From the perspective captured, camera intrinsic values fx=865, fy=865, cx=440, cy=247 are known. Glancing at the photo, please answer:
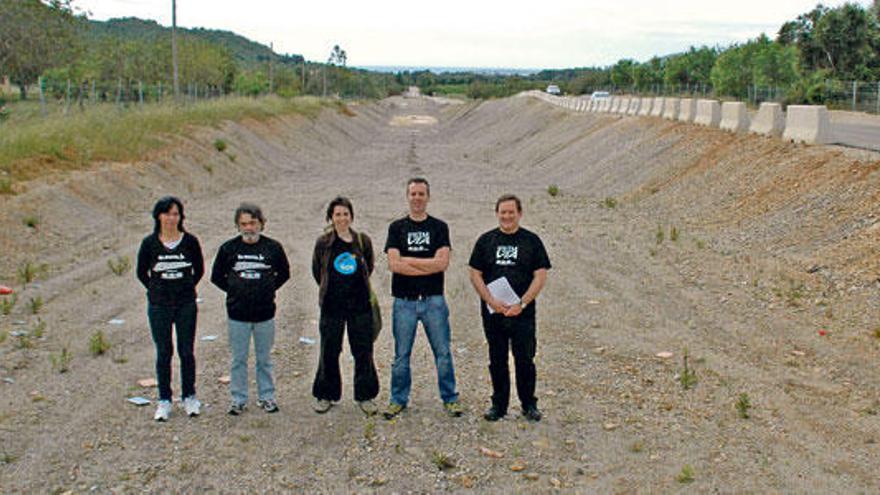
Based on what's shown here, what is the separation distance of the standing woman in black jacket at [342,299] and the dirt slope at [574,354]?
0.95 ft

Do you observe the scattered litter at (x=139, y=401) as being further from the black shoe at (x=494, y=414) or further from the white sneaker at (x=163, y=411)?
the black shoe at (x=494, y=414)

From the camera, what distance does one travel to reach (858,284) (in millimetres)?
10617

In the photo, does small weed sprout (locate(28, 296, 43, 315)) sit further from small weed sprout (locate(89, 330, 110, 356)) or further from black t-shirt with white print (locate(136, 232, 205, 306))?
black t-shirt with white print (locate(136, 232, 205, 306))

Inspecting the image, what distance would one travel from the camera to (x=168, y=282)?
21.9 ft

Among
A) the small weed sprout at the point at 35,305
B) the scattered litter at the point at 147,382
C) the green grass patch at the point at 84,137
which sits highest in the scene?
the green grass patch at the point at 84,137

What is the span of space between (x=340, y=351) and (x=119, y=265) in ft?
24.2

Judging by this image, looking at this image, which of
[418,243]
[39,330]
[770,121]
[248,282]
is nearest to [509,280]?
[418,243]

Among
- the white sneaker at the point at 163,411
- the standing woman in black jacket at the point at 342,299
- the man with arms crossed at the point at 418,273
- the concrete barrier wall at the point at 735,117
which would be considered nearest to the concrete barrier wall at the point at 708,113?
the concrete barrier wall at the point at 735,117

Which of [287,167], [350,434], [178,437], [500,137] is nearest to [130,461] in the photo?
[178,437]

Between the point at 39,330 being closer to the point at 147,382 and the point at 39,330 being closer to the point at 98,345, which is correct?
the point at 98,345

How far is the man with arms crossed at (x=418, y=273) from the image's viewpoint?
6473 mm

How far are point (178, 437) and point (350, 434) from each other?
50.9 inches

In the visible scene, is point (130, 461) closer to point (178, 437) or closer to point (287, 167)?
point (178, 437)

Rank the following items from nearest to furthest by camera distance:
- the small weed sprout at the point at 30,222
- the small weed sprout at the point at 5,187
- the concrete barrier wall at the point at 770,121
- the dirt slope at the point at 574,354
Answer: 1. the dirt slope at the point at 574,354
2. the small weed sprout at the point at 30,222
3. the small weed sprout at the point at 5,187
4. the concrete barrier wall at the point at 770,121
